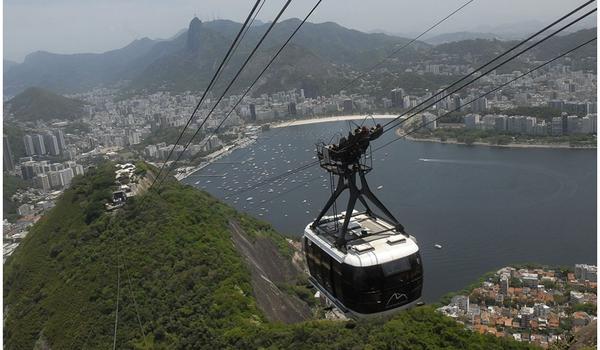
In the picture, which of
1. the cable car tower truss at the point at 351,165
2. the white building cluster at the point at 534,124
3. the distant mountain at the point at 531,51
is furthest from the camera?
the distant mountain at the point at 531,51

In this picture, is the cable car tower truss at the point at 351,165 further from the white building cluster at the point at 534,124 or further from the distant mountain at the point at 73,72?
the distant mountain at the point at 73,72

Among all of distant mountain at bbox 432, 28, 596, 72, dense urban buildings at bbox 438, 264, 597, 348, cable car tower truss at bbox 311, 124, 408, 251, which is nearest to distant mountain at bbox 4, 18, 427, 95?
distant mountain at bbox 432, 28, 596, 72

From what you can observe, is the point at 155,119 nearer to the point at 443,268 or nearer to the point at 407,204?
the point at 407,204

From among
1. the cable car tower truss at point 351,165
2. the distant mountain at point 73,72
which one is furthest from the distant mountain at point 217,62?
the cable car tower truss at point 351,165

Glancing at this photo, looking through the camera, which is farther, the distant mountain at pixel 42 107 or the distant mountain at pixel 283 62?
the distant mountain at pixel 283 62

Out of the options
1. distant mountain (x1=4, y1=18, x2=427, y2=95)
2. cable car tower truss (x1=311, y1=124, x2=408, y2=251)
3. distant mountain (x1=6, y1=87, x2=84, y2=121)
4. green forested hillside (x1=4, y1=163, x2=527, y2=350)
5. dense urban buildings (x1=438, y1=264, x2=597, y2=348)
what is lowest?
dense urban buildings (x1=438, y1=264, x2=597, y2=348)

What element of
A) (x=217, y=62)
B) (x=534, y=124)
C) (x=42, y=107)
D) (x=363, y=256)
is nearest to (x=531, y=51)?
(x=534, y=124)

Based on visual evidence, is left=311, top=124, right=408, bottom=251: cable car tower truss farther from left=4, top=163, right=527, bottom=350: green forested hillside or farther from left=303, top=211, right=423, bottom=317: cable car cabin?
left=4, top=163, right=527, bottom=350: green forested hillside
